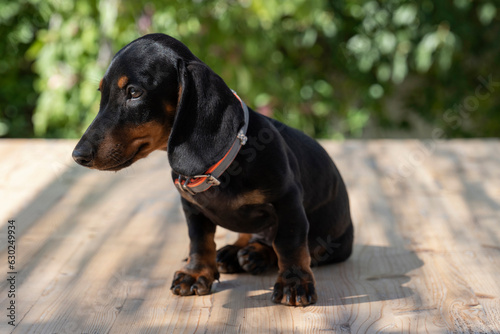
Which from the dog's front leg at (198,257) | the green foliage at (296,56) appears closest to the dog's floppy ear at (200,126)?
the dog's front leg at (198,257)

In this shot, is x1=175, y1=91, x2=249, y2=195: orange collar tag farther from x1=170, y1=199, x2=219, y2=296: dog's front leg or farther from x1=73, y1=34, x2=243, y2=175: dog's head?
x1=170, y1=199, x2=219, y2=296: dog's front leg

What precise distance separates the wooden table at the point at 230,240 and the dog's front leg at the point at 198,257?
63mm

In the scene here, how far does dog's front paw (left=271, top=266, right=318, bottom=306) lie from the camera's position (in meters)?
2.29

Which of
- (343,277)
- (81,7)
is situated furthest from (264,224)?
(81,7)

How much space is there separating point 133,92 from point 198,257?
29.0 inches

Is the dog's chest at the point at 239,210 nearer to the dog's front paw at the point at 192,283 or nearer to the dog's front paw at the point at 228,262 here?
the dog's front paw at the point at 192,283

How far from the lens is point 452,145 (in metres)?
5.03

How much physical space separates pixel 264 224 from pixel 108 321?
65cm

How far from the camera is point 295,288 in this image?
229 cm

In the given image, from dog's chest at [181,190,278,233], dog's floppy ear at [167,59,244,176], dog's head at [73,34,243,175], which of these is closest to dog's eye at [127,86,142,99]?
dog's head at [73,34,243,175]

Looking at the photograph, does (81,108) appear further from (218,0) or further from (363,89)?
(363,89)

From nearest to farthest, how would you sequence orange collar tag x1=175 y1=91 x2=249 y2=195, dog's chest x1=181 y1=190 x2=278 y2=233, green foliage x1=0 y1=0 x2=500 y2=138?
orange collar tag x1=175 y1=91 x2=249 y2=195 → dog's chest x1=181 y1=190 x2=278 y2=233 → green foliage x1=0 y1=0 x2=500 y2=138

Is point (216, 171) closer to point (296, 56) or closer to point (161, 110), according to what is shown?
point (161, 110)

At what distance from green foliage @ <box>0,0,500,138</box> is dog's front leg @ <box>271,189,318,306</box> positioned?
288cm
